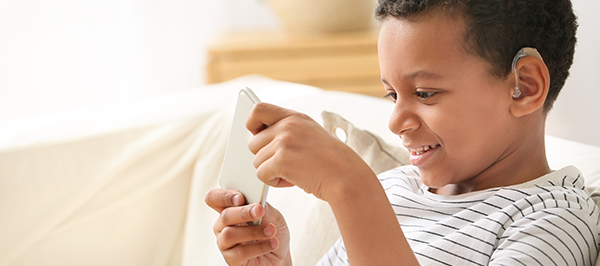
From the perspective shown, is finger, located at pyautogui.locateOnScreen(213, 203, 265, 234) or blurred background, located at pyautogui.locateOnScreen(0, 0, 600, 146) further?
blurred background, located at pyautogui.locateOnScreen(0, 0, 600, 146)

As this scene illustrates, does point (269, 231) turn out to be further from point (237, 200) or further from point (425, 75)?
point (425, 75)

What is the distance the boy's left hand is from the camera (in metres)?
0.54

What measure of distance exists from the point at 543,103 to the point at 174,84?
10.2 ft

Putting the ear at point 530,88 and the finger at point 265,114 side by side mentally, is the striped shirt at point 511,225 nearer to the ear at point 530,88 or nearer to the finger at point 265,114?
the ear at point 530,88

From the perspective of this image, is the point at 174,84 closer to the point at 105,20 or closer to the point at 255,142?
the point at 105,20


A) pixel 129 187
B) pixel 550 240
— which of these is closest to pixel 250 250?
pixel 550 240

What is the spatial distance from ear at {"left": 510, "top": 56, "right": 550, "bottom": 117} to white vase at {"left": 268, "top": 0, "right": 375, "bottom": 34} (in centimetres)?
215

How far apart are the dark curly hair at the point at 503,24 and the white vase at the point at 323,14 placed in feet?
7.00

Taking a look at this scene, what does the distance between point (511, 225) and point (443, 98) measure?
6.6 inches

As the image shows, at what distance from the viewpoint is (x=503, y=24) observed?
0.62m

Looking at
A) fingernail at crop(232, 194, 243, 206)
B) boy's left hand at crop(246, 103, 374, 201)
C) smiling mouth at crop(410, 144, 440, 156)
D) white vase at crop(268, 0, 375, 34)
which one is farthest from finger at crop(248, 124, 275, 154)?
white vase at crop(268, 0, 375, 34)

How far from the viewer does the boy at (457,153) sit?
0.55 m

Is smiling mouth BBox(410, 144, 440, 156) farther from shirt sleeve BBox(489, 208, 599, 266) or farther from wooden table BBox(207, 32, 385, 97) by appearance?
wooden table BBox(207, 32, 385, 97)

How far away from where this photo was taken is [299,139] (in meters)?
0.55
